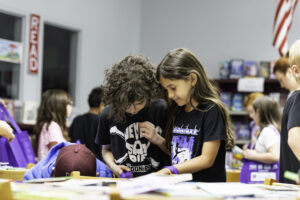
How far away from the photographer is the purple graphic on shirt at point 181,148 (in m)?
2.19

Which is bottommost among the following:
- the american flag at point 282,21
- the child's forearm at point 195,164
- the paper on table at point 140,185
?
the child's forearm at point 195,164

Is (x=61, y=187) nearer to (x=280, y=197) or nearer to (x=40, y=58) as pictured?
(x=280, y=197)

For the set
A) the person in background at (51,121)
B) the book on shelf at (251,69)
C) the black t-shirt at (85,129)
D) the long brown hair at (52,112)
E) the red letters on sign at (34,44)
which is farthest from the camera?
the book on shelf at (251,69)

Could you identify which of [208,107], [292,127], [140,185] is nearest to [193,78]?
[208,107]

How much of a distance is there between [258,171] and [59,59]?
4.30 m

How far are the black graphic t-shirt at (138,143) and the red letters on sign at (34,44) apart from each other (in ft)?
14.2

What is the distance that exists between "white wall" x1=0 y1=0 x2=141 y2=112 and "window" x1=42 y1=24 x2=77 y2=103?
5.2 inches

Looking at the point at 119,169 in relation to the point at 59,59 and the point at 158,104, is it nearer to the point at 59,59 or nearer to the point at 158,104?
the point at 158,104

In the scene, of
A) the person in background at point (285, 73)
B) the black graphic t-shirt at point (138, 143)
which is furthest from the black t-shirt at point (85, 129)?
the black graphic t-shirt at point (138, 143)

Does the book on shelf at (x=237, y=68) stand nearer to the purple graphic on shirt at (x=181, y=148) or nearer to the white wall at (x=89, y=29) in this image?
the white wall at (x=89, y=29)

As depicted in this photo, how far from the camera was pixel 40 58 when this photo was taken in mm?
6621

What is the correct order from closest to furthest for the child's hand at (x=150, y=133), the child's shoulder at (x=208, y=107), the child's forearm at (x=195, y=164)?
the child's forearm at (x=195, y=164), the child's shoulder at (x=208, y=107), the child's hand at (x=150, y=133)

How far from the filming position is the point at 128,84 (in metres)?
2.21

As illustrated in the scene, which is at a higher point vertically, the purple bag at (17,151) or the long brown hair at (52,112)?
the long brown hair at (52,112)
